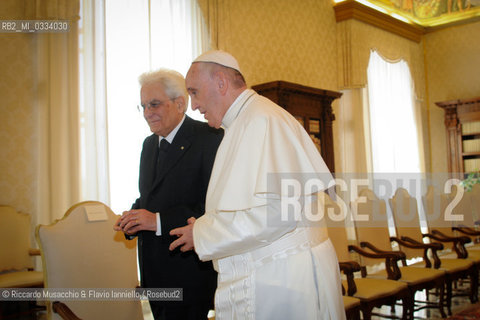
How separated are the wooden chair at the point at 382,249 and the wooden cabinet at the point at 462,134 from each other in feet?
18.1

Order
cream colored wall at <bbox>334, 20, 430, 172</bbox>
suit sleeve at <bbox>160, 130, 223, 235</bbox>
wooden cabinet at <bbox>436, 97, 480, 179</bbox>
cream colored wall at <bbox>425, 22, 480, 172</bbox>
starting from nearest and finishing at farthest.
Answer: suit sleeve at <bbox>160, 130, 223, 235</bbox> → cream colored wall at <bbox>334, 20, 430, 172</bbox> → wooden cabinet at <bbox>436, 97, 480, 179</bbox> → cream colored wall at <bbox>425, 22, 480, 172</bbox>

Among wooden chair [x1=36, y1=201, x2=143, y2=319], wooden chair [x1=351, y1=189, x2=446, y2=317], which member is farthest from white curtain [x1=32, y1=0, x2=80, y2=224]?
wooden chair [x1=351, y1=189, x2=446, y2=317]

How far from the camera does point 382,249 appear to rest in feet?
16.4

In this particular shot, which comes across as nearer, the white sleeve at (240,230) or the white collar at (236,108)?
the white sleeve at (240,230)

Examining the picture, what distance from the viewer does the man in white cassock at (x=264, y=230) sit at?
1.79 m

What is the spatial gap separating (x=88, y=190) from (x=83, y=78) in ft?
3.96

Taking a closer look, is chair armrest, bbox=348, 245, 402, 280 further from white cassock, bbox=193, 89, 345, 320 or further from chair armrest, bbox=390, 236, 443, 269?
white cassock, bbox=193, 89, 345, 320

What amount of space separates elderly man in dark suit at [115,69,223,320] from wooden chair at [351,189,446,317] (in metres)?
2.47

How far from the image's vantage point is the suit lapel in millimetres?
2451

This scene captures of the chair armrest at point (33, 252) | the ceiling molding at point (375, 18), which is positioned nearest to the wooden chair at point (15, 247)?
the chair armrest at point (33, 252)

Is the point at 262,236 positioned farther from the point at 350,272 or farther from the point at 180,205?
the point at 350,272

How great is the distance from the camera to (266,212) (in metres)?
1.77

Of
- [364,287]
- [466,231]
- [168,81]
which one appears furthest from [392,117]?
[168,81]

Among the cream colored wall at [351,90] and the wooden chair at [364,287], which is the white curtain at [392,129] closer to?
the cream colored wall at [351,90]
